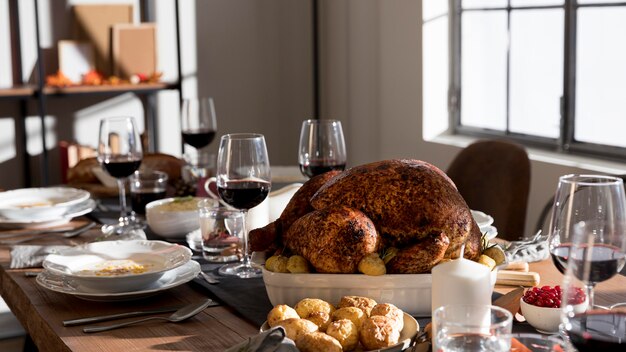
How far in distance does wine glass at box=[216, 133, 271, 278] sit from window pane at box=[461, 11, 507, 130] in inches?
98.9

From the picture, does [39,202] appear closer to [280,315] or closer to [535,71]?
[280,315]

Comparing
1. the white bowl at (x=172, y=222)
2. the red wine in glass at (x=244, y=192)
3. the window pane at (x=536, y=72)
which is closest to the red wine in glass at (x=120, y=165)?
the white bowl at (x=172, y=222)

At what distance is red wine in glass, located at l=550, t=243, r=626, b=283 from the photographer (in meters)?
0.88

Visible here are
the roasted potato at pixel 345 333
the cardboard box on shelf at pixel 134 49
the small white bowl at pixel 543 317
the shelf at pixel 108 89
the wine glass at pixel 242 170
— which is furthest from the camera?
the cardboard box on shelf at pixel 134 49

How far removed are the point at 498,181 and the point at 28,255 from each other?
138 centimetres

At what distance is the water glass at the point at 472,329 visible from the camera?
34.9 inches

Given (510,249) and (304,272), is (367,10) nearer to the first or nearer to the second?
(510,249)

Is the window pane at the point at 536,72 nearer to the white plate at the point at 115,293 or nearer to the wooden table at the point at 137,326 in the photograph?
the wooden table at the point at 137,326

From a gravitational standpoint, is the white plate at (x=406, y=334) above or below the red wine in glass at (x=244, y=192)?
below

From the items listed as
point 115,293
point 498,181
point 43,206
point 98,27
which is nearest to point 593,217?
point 115,293

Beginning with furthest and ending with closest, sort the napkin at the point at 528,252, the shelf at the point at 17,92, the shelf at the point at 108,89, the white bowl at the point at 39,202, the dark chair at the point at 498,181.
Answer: the shelf at the point at 108,89
the shelf at the point at 17,92
the dark chair at the point at 498,181
the white bowl at the point at 39,202
the napkin at the point at 528,252

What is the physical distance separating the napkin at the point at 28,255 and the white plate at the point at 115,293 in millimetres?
173

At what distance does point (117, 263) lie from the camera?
1.61m

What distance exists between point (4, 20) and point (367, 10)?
5.78 ft
